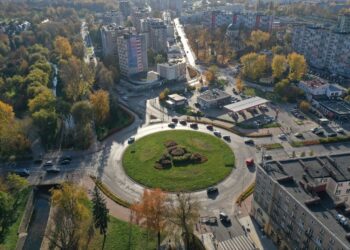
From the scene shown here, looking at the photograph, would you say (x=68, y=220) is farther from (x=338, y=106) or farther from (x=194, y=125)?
(x=338, y=106)

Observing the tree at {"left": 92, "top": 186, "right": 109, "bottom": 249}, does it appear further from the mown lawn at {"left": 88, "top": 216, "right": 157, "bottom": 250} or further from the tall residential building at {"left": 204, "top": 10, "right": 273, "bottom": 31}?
the tall residential building at {"left": 204, "top": 10, "right": 273, "bottom": 31}

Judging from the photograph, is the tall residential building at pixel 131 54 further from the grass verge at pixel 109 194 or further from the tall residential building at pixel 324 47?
the tall residential building at pixel 324 47

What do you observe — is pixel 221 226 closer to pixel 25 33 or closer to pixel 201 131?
pixel 201 131

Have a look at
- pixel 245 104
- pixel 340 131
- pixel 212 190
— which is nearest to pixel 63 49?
pixel 245 104

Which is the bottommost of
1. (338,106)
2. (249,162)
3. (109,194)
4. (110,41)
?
(109,194)

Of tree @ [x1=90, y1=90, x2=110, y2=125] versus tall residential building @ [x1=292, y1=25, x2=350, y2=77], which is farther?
tall residential building @ [x1=292, y1=25, x2=350, y2=77]

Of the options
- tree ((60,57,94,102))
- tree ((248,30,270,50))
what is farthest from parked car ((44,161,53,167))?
tree ((248,30,270,50))

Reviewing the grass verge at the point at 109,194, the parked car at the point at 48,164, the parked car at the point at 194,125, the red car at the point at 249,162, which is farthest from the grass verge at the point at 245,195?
the parked car at the point at 48,164
